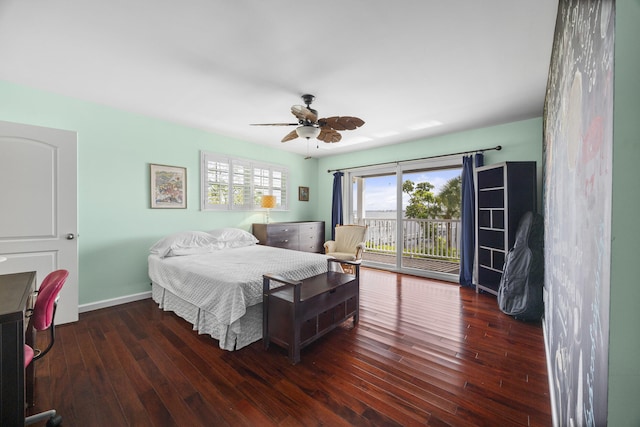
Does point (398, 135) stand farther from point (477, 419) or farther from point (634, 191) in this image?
point (634, 191)

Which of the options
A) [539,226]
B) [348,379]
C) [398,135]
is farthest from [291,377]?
[398,135]

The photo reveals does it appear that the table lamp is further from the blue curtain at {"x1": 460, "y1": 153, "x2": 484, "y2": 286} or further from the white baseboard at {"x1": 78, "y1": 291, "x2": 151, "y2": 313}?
the blue curtain at {"x1": 460, "y1": 153, "x2": 484, "y2": 286}

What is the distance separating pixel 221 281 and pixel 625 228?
2.47 metres

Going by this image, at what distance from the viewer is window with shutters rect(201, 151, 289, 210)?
4.34m

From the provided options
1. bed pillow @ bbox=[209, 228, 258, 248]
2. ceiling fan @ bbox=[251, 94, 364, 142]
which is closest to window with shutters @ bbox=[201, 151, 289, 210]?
bed pillow @ bbox=[209, 228, 258, 248]

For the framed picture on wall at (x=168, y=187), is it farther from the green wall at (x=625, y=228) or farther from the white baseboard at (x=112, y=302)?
the green wall at (x=625, y=228)

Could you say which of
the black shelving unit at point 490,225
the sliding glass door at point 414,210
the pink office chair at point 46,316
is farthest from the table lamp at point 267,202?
the black shelving unit at point 490,225

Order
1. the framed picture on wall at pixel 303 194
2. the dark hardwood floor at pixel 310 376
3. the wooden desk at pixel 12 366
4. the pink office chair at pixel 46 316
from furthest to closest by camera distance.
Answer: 1. the framed picture on wall at pixel 303 194
2. the dark hardwood floor at pixel 310 376
3. the pink office chair at pixel 46 316
4. the wooden desk at pixel 12 366

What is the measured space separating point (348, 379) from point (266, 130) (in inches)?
145

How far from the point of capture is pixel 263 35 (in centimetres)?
197

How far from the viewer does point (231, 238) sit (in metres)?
4.10

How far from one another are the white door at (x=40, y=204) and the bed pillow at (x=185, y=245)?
82 centimetres

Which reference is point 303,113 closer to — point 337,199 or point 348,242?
point 348,242

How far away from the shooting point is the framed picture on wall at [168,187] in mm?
3721
